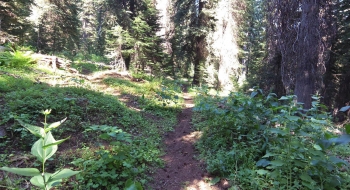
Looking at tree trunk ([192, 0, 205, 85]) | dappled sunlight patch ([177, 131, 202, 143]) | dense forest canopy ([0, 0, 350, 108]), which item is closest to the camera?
dappled sunlight patch ([177, 131, 202, 143])

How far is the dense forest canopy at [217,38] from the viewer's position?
19.4 feet

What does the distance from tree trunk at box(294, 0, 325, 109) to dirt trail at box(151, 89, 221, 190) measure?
11.3 feet

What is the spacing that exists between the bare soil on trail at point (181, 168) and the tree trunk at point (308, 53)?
134 inches

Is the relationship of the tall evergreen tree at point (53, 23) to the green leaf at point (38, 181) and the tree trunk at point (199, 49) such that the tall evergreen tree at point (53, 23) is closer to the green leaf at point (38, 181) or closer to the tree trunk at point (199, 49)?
the tree trunk at point (199, 49)

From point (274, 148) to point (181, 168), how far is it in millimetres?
1634

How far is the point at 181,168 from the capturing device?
3713 millimetres

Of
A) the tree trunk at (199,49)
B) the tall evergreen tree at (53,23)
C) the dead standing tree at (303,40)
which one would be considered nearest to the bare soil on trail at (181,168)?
the dead standing tree at (303,40)

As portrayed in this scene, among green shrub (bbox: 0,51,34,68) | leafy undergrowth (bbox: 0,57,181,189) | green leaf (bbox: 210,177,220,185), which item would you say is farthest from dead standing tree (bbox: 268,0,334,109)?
green shrub (bbox: 0,51,34,68)

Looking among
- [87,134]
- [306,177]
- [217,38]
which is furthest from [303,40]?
[217,38]

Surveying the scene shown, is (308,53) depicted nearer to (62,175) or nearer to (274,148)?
(274,148)

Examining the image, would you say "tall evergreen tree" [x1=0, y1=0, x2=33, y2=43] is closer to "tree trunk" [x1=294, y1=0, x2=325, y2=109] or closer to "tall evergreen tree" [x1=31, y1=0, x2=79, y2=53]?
"tall evergreen tree" [x1=31, y1=0, x2=79, y2=53]

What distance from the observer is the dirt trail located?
3203 millimetres

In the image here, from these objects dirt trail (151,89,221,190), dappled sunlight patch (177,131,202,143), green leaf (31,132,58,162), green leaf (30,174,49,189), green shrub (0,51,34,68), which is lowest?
dirt trail (151,89,221,190)

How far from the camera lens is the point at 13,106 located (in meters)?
3.95
